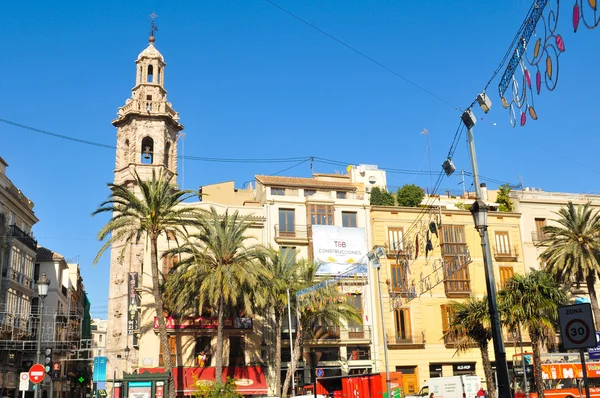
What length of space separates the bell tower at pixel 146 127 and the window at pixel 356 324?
18.6 m

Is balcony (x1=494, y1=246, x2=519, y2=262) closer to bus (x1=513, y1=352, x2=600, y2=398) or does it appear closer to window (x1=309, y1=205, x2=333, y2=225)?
bus (x1=513, y1=352, x2=600, y2=398)

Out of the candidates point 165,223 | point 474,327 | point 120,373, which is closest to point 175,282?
point 165,223

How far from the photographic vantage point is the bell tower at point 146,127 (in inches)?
2098

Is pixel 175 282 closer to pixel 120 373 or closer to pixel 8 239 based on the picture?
pixel 120 373

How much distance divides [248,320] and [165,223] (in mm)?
10976

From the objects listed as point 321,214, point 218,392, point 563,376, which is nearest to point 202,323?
point 321,214

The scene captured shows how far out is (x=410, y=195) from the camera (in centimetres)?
5978

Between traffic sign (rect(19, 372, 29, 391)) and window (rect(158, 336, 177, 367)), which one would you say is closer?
traffic sign (rect(19, 372, 29, 391))

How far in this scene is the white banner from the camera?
48875mm

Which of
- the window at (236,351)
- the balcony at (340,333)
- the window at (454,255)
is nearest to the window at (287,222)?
the balcony at (340,333)

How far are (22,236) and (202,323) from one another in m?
17.4

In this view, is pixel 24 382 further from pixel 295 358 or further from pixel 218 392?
pixel 295 358

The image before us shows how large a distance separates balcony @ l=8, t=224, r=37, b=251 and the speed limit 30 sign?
153ft

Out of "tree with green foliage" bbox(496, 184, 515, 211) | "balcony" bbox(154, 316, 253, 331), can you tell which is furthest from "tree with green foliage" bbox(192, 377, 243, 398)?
"tree with green foliage" bbox(496, 184, 515, 211)
